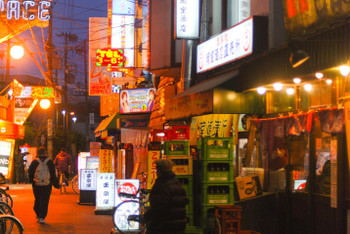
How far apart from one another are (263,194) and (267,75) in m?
2.93

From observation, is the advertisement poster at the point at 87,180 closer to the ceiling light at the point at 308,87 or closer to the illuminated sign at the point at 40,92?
the illuminated sign at the point at 40,92

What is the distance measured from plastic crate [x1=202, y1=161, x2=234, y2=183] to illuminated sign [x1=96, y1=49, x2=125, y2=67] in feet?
43.9

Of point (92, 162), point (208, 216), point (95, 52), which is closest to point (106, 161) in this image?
point (92, 162)

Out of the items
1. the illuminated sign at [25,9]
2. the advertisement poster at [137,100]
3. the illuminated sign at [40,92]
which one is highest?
the illuminated sign at [25,9]

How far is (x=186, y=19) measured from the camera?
14.0 metres

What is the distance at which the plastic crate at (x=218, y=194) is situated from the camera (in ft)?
32.5

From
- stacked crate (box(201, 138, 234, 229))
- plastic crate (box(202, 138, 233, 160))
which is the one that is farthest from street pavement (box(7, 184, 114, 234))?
plastic crate (box(202, 138, 233, 160))

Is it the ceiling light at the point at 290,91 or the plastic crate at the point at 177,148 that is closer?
the ceiling light at the point at 290,91

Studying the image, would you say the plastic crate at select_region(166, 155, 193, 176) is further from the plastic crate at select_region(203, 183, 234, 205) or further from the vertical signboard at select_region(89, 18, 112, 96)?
the vertical signboard at select_region(89, 18, 112, 96)

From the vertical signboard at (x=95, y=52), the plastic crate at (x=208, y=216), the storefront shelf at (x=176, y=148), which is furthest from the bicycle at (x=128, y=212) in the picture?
the vertical signboard at (x=95, y=52)

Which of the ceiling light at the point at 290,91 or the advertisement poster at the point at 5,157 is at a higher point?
the ceiling light at the point at 290,91

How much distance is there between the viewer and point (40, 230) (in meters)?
12.6

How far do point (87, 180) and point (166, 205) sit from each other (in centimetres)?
1188

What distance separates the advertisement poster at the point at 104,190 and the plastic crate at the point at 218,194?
6.57 meters
